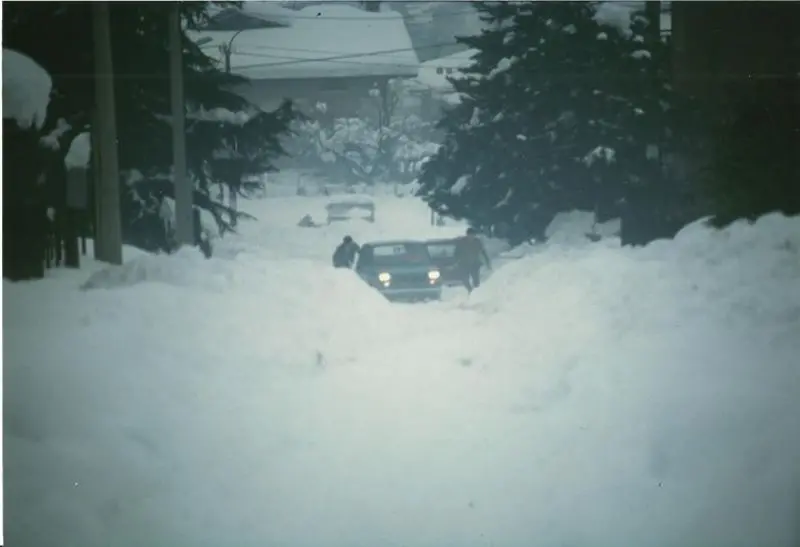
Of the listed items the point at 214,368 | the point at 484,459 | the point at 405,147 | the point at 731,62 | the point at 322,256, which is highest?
the point at 731,62

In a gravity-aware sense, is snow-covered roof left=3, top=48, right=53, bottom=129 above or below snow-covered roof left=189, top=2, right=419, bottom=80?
below

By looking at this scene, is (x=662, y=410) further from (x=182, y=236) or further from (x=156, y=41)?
(x=156, y=41)

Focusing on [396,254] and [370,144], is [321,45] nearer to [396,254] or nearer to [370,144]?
[370,144]

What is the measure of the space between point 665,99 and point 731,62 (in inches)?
10.2

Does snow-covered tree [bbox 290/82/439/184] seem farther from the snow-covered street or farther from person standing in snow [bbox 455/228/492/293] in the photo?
person standing in snow [bbox 455/228/492/293]

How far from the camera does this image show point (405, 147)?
10.1 feet

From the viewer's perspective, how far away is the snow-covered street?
3.03 metres

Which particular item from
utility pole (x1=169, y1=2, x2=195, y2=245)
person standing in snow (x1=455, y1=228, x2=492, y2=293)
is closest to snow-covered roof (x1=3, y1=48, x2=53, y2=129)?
utility pole (x1=169, y1=2, x2=195, y2=245)

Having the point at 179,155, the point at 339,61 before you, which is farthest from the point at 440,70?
the point at 179,155

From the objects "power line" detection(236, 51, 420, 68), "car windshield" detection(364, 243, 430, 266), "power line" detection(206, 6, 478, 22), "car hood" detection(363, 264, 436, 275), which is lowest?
"car hood" detection(363, 264, 436, 275)

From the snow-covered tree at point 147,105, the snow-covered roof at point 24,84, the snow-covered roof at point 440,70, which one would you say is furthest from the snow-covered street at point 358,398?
the snow-covered roof at point 24,84

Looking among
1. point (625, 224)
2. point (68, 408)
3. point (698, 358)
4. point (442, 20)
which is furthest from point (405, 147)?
point (68, 408)

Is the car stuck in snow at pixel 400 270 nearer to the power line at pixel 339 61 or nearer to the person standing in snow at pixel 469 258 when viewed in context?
the person standing in snow at pixel 469 258

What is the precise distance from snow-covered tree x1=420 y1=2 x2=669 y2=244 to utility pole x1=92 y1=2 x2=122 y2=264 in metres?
1.07
